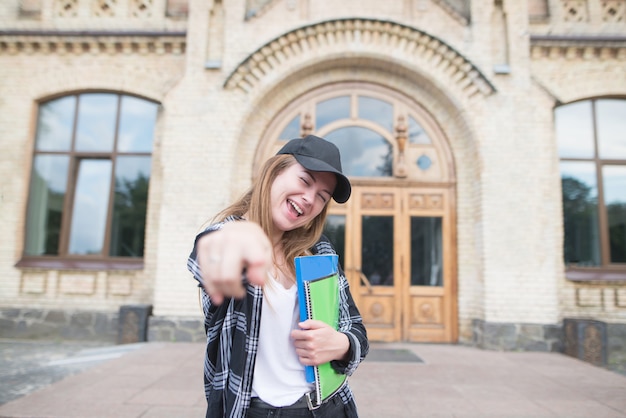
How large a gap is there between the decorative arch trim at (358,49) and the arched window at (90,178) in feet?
8.20

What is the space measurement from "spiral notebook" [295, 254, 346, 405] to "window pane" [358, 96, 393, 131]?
20.8ft

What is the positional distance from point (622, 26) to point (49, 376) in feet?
37.4

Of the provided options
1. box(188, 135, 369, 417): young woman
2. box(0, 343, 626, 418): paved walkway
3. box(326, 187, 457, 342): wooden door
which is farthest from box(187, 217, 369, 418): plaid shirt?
box(326, 187, 457, 342): wooden door

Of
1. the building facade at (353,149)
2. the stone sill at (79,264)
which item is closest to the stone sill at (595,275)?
the building facade at (353,149)

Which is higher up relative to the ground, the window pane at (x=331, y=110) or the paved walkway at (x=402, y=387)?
the window pane at (x=331, y=110)

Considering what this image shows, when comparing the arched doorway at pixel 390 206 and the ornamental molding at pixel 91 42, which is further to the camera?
the ornamental molding at pixel 91 42

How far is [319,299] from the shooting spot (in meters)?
1.28

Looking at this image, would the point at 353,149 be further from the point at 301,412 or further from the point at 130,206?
the point at 301,412

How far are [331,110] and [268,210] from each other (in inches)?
248

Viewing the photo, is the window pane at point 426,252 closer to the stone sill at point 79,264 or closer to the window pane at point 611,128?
the window pane at point 611,128

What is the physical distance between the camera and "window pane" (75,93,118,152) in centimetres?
769

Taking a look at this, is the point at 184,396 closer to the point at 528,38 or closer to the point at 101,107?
the point at 101,107

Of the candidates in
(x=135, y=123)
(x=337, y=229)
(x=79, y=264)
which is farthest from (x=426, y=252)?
(x=79, y=264)

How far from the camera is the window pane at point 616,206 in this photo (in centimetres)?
716
